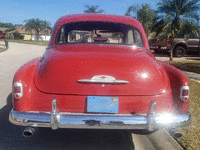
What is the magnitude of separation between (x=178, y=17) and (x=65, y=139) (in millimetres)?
11206

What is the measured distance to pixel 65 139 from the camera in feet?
10.8

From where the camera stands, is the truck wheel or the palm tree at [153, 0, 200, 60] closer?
the palm tree at [153, 0, 200, 60]

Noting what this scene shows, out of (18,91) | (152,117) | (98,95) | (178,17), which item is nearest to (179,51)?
(178,17)

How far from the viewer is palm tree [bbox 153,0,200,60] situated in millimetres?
11930

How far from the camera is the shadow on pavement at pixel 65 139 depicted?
3.06m

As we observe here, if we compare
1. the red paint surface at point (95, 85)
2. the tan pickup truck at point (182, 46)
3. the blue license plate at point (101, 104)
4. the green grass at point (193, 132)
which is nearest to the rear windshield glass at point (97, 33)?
the red paint surface at point (95, 85)

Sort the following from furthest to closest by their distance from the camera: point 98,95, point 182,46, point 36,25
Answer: point 36,25 < point 182,46 < point 98,95

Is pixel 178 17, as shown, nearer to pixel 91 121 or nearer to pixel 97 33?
pixel 97 33

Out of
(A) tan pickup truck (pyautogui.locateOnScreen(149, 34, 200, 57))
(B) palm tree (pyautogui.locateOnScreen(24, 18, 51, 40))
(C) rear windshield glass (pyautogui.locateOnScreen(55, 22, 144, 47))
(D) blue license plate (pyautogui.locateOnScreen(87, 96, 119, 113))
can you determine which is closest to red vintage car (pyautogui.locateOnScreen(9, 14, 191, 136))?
(D) blue license plate (pyautogui.locateOnScreen(87, 96, 119, 113))

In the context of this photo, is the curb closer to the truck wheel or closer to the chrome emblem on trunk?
the chrome emblem on trunk

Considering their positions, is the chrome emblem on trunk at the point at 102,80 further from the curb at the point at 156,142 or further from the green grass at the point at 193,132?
the green grass at the point at 193,132

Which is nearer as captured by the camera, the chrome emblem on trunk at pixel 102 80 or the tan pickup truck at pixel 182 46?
the chrome emblem on trunk at pixel 102 80

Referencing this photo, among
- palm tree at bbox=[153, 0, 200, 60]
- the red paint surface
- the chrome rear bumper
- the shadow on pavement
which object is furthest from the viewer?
palm tree at bbox=[153, 0, 200, 60]

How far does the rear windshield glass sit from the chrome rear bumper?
148 cm
